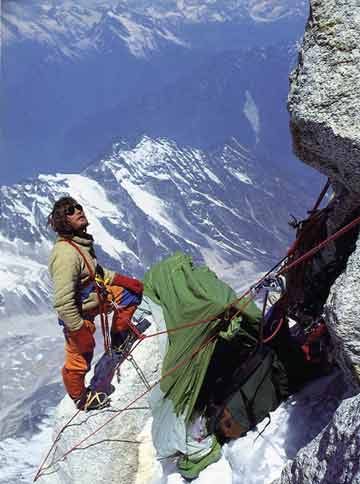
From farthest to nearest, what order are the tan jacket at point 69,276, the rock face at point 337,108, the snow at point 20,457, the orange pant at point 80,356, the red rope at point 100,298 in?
the snow at point 20,457 < the orange pant at point 80,356 < the red rope at point 100,298 < the tan jacket at point 69,276 < the rock face at point 337,108

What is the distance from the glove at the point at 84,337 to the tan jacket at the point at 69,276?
0.16m

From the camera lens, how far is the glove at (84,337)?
5.38m

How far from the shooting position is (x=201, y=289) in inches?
244

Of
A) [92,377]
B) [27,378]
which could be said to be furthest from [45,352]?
[92,377]

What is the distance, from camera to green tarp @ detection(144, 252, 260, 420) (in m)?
5.62

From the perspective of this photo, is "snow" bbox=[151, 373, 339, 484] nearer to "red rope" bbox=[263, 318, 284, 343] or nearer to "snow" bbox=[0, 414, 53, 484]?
"red rope" bbox=[263, 318, 284, 343]

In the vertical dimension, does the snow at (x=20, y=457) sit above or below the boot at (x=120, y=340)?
above

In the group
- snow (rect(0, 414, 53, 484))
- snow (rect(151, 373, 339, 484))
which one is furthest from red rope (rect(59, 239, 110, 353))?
snow (rect(0, 414, 53, 484))

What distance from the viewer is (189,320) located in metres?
5.91

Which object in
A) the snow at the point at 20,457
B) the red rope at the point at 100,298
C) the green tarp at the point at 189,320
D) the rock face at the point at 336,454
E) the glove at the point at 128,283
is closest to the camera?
the rock face at the point at 336,454

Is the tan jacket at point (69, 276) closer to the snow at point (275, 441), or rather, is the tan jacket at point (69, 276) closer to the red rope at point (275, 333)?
the red rope at point (275, 333)

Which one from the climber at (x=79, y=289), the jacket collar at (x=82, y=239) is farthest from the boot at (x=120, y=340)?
the jacket collar at (x=82, y=239)

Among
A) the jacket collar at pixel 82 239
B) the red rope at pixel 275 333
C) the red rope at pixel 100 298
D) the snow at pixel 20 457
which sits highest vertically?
the snow at pixel 20 457

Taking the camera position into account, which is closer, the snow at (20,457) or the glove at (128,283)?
the glove at (128,283)
